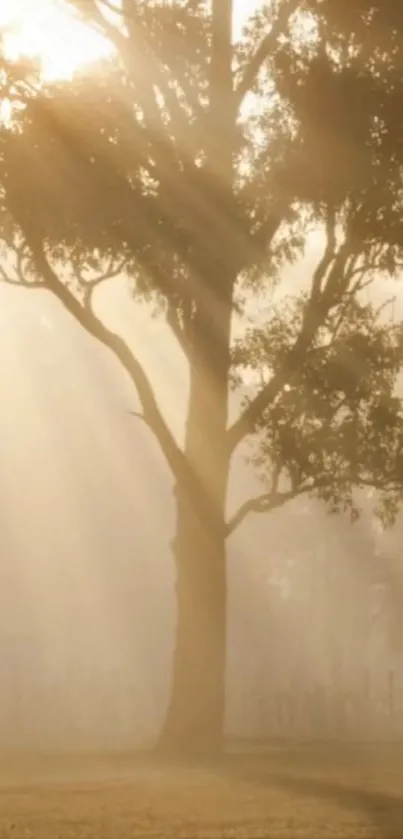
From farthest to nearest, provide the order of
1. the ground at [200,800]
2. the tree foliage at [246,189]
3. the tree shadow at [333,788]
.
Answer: the tree foliage at [246,189], the tree shadow at [333,788], the ground at [200,800]

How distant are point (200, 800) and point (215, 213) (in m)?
13.6

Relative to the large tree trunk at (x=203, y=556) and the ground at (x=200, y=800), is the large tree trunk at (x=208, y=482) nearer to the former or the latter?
the large tree trunk at (x=203, y=556)

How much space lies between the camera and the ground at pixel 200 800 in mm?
13945

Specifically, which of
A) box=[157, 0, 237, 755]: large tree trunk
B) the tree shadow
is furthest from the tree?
the tree shadow

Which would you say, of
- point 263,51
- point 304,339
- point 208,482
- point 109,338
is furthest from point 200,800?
point 263,51

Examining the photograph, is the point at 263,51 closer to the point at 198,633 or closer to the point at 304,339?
the point at 304,339

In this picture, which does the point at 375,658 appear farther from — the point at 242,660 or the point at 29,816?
the point at 29,816

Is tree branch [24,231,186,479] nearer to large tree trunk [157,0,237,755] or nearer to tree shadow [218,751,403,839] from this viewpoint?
large tree trunk [157,0,237,755]

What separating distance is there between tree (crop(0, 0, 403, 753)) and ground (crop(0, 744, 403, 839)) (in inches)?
217

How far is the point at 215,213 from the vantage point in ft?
93.8

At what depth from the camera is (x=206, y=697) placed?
29.7 meters

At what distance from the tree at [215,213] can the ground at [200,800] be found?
5.52m

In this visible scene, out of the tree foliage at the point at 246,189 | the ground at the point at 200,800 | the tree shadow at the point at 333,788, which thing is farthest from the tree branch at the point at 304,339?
the ground at the point at 200,800

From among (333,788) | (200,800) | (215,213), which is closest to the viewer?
(200,800)
